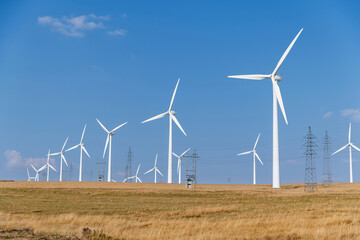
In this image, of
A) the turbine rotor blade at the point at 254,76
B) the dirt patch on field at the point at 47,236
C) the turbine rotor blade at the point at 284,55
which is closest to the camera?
the dirt patch on field at the point at 47,236

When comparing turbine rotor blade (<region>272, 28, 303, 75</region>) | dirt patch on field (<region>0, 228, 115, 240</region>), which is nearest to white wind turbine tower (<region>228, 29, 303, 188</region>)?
turbine rotor blade (<region>272, 28, 303, 75</region>)

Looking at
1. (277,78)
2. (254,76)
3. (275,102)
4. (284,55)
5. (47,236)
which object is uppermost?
(284,55)

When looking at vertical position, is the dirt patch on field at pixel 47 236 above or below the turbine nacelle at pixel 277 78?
below

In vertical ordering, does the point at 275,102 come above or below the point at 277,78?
below

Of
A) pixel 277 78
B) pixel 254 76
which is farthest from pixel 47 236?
pixel 254 76

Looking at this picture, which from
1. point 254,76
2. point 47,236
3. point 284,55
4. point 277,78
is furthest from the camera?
point 254,76

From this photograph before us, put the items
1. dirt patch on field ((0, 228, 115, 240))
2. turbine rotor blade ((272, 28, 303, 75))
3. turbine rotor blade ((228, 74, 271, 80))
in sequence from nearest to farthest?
dirt patch on field ((0, 228, 115, 240)) < turbine rotor blade ((272, 28, 303, 75)) < turbine rotor blade ((228, 74, 271, 80))

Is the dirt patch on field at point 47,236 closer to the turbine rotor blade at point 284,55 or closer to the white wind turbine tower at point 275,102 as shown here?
the white wind turbine tower at point 275,102

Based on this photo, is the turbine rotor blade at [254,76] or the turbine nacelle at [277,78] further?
the turbine rotor blade at [254,76]

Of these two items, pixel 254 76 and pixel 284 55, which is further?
pixel 254 76

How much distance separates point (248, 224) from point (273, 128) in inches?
2697

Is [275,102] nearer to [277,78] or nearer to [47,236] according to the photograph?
[277,78]

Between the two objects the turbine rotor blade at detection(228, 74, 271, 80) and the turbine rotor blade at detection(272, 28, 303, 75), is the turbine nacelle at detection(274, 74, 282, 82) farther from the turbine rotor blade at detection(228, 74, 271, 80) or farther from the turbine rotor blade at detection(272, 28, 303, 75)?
the turbine rotor blade at detection(228, 74, 271, 80)

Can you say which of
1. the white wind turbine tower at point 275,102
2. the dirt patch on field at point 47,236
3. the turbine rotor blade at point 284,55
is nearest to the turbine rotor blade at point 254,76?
the white wind turbine tower at point 275,102
